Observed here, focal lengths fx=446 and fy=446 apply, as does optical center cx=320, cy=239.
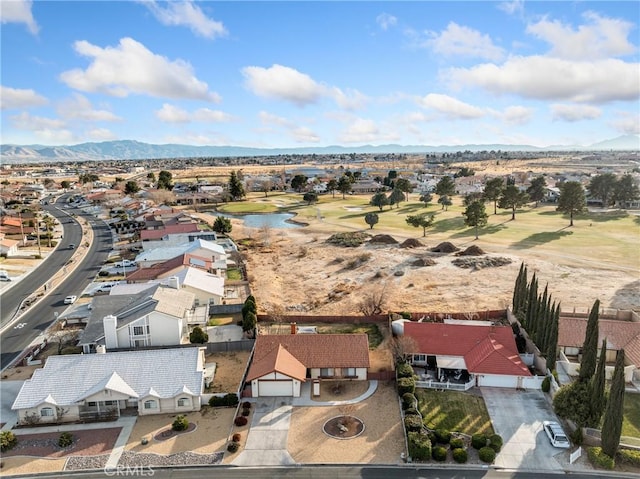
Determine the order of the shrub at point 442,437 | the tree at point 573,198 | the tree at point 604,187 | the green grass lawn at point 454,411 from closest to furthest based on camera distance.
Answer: the shrub at point 442,437
the green grass lawn at point 454,411
the tree at point 573,198
the tree at point 604,187

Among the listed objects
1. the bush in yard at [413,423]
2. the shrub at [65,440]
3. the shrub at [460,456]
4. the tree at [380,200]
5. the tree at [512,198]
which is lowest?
the shrub at [65,440]

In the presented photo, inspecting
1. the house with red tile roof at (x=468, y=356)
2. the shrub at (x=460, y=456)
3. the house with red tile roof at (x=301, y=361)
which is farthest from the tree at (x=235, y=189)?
the shrub at (x=460, y=456)

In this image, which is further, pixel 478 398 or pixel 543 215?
pixel 543 215

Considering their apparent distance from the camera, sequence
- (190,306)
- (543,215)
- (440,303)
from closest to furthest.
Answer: (190,306)
(440,303)
(543,215)

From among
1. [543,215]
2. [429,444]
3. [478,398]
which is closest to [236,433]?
[429,444]

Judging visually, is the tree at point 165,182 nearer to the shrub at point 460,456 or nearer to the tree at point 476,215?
the tree at point 476,215

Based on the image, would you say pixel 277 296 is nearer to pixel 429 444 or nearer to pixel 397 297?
pixel 397 297

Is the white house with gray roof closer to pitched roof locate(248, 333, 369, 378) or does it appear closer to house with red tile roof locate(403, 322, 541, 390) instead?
pitched roof locate(248, 333, 369, 378)

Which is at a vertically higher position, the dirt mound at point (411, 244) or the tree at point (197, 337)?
the dirt mound at point (411, 244)
